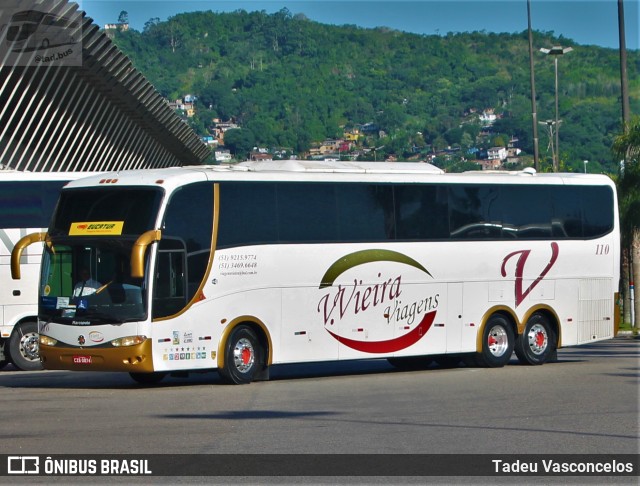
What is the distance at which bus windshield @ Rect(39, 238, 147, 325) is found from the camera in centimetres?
2028

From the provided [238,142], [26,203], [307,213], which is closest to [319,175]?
[307,213]

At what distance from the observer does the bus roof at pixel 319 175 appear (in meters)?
21.1

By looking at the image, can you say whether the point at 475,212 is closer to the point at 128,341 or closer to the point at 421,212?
the point at 421,212

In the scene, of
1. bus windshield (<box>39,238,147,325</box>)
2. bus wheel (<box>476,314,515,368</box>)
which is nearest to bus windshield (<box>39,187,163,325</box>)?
bus windshield (<box>39,238,147,325</box>)

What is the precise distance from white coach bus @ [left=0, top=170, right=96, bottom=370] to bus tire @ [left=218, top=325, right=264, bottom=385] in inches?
260

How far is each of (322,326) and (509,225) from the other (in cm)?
468

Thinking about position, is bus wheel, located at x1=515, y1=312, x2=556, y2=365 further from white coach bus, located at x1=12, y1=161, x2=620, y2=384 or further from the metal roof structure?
the metal roof structure

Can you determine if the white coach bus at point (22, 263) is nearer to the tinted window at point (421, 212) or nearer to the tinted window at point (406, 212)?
the tinted window at point (406, 212)

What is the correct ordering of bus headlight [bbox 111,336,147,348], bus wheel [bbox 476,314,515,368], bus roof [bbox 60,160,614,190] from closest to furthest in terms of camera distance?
bus headlight [bbox 111,336,147,348]
bus roof [bbox 60,160,614,190]
bus wheel [bbox 476,314,515,368]

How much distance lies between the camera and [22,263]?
27.6 metres

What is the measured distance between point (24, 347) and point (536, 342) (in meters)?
9.56

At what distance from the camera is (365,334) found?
23641 mm

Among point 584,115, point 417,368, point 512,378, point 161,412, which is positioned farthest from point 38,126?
point 584,115

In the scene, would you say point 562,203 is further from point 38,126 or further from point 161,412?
point 38,126
